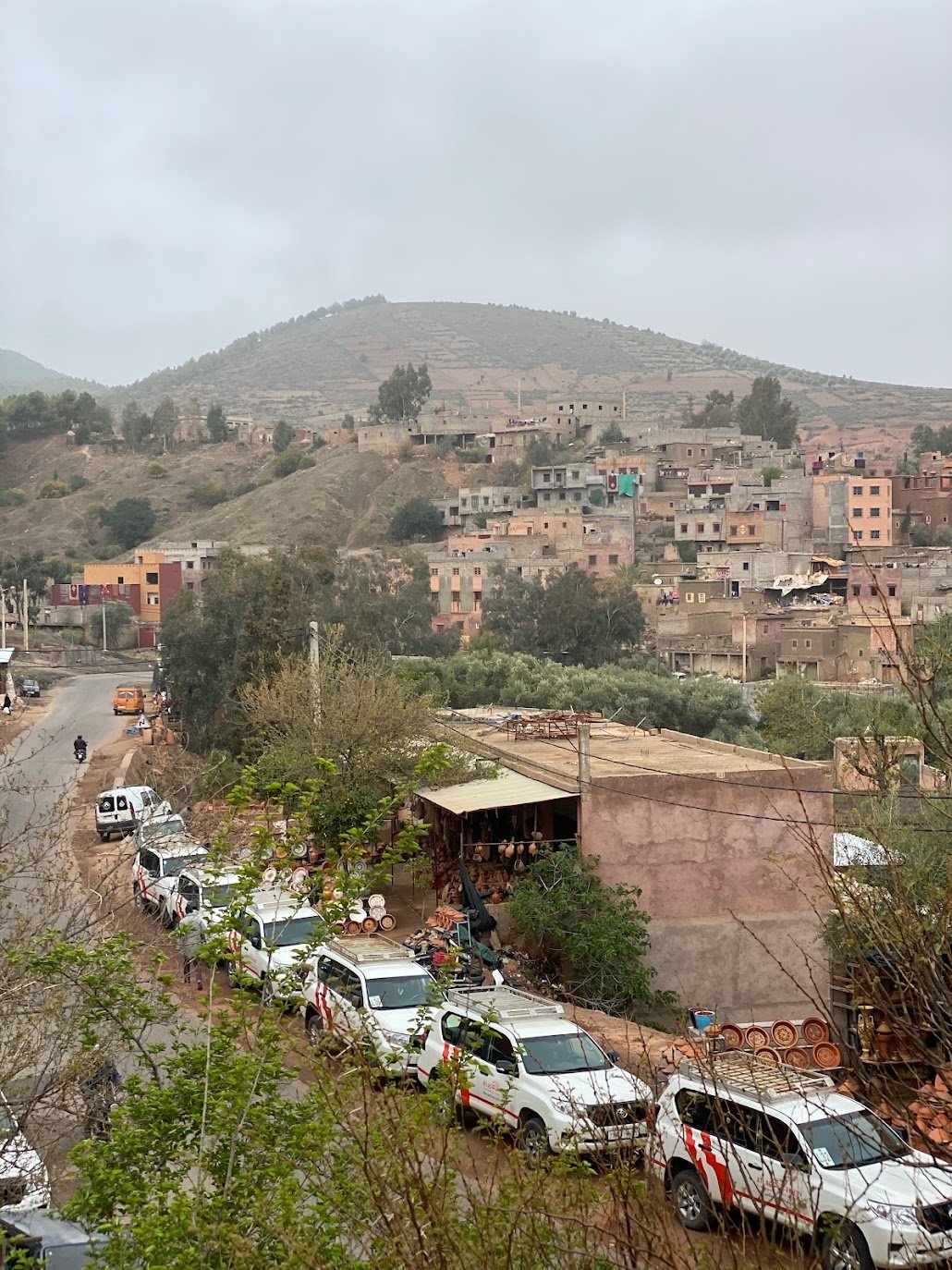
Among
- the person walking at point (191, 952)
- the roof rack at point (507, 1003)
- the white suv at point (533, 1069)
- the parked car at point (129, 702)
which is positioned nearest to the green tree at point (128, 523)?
the parked car at point (129, 702)

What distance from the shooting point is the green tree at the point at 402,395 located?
11162cm

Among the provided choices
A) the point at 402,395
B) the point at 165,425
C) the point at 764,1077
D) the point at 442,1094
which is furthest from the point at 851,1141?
the point at 165,425

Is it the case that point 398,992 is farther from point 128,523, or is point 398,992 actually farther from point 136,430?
point 136,430

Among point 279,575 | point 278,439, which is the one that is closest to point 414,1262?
point 279,575

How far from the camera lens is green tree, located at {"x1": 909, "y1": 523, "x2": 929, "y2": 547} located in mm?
79356

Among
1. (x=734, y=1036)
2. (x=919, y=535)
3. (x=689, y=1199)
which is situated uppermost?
(x=919, y=535)

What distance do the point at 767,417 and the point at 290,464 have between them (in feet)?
119

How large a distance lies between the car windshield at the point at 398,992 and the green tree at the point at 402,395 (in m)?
100

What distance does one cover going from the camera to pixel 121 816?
22.9 metres

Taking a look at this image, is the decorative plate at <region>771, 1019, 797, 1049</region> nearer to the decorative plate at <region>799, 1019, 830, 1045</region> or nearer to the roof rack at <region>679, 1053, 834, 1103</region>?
the decorative plate at <region>799, 1019, 830, 1045</region>

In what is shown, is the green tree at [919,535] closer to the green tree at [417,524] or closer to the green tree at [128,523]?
the green tree at [417,524]

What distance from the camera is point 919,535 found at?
7975 cm

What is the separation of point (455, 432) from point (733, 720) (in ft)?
226

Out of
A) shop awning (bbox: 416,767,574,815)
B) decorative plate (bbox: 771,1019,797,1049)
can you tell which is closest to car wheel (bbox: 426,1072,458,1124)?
decorative plate (bbox: 771,1019,797,1049)
